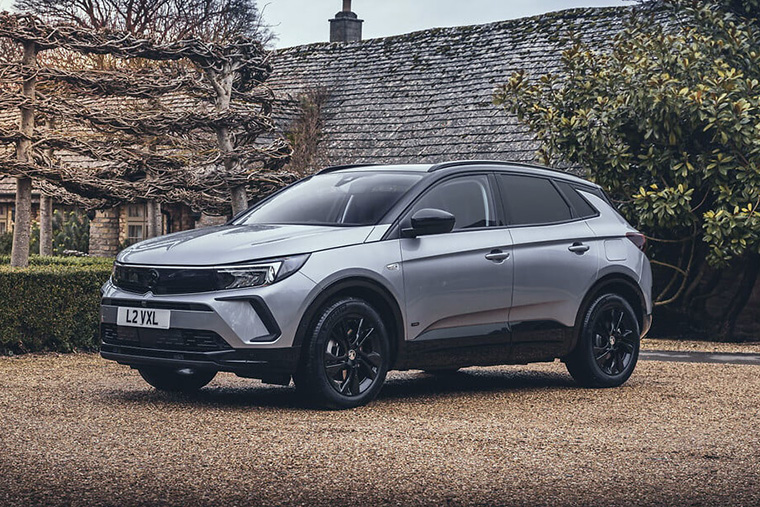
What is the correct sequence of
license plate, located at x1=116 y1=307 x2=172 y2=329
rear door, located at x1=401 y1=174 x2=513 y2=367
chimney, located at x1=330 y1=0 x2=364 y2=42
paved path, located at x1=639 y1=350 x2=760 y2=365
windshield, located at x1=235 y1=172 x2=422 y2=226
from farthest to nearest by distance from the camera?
chimney, located at x1=330 y1=0 x2=364 y2=42
paved path, located at x1=639 y1=350 x2=760 y2=365
windshield, located at x1=235 y1=172 x2=422 y2=226
rear door, located at x1=401 y1=174 x2=513 y2=367
license plate, located at x1=116 y1=307 x2=172 y2=329

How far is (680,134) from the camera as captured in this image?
15586 mm

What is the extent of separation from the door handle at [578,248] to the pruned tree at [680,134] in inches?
223

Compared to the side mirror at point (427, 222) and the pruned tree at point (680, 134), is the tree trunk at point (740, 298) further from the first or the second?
the side mirror at point (427, 222)

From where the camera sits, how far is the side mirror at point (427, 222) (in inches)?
340

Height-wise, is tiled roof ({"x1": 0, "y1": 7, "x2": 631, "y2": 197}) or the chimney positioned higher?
the chimney

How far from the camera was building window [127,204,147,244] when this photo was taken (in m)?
26.7

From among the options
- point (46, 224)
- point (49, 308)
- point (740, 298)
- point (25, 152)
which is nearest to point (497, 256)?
point (49, 308)

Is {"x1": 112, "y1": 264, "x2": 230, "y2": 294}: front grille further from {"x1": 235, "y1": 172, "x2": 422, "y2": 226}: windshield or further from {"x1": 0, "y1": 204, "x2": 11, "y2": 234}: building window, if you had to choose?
{"x1": 0, "y1": 204, "x2": 11, "y2": 234}: building window

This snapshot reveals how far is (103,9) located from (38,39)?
3097 cm

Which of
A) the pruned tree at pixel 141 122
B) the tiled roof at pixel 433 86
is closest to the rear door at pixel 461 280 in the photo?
the pruned tree at pixel 141 122

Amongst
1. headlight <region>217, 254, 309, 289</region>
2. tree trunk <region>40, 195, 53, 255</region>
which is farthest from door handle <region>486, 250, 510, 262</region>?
tree trunk <region>40, 195, 53, 255</region>

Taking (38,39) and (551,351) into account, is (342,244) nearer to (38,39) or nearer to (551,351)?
(551,351)

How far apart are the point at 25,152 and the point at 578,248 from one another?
7.27 meters

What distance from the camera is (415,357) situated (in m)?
8.76
